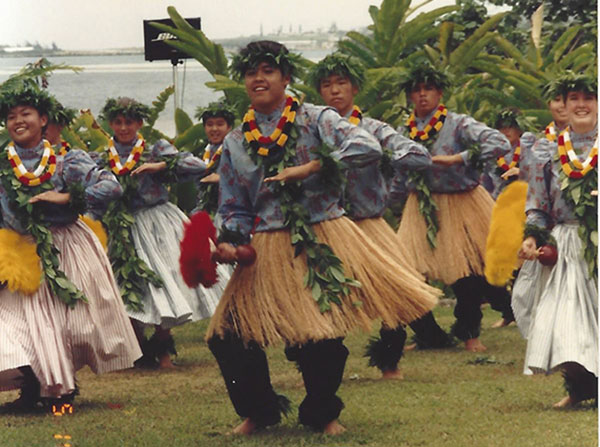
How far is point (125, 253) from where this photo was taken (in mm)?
8320

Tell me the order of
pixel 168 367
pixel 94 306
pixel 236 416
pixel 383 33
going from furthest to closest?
1. pixel 383 33
2. pixel 168 367
3. pixel 94 306
4. pixel 236 416

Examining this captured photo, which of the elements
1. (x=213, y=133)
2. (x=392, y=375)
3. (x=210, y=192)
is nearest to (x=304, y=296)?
(x=392, y=375)

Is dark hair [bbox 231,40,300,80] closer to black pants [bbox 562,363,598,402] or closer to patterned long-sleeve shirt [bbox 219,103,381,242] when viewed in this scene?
patterned long-sleeve shirt [bbox 219,103,381,242]

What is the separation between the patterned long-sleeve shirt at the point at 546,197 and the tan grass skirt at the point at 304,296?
0.77m

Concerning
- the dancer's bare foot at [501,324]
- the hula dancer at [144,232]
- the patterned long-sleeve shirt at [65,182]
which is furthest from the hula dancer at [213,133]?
the patterned long-sleeve shirt at [65,182]

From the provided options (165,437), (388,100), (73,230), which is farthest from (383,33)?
(165,437)

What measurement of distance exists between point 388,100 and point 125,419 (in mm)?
5544

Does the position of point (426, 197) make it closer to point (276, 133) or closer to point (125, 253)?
point (125, 253)

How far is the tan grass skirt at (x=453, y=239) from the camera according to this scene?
836 cm

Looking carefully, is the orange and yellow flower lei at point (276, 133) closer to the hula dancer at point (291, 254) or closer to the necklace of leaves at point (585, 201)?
the hula dancer at point (291, 254)

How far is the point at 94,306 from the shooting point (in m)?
6.69

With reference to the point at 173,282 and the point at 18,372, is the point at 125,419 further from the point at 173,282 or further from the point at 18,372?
the point at 173,282

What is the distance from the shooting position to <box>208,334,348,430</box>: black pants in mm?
5562

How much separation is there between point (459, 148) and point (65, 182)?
106 inches
